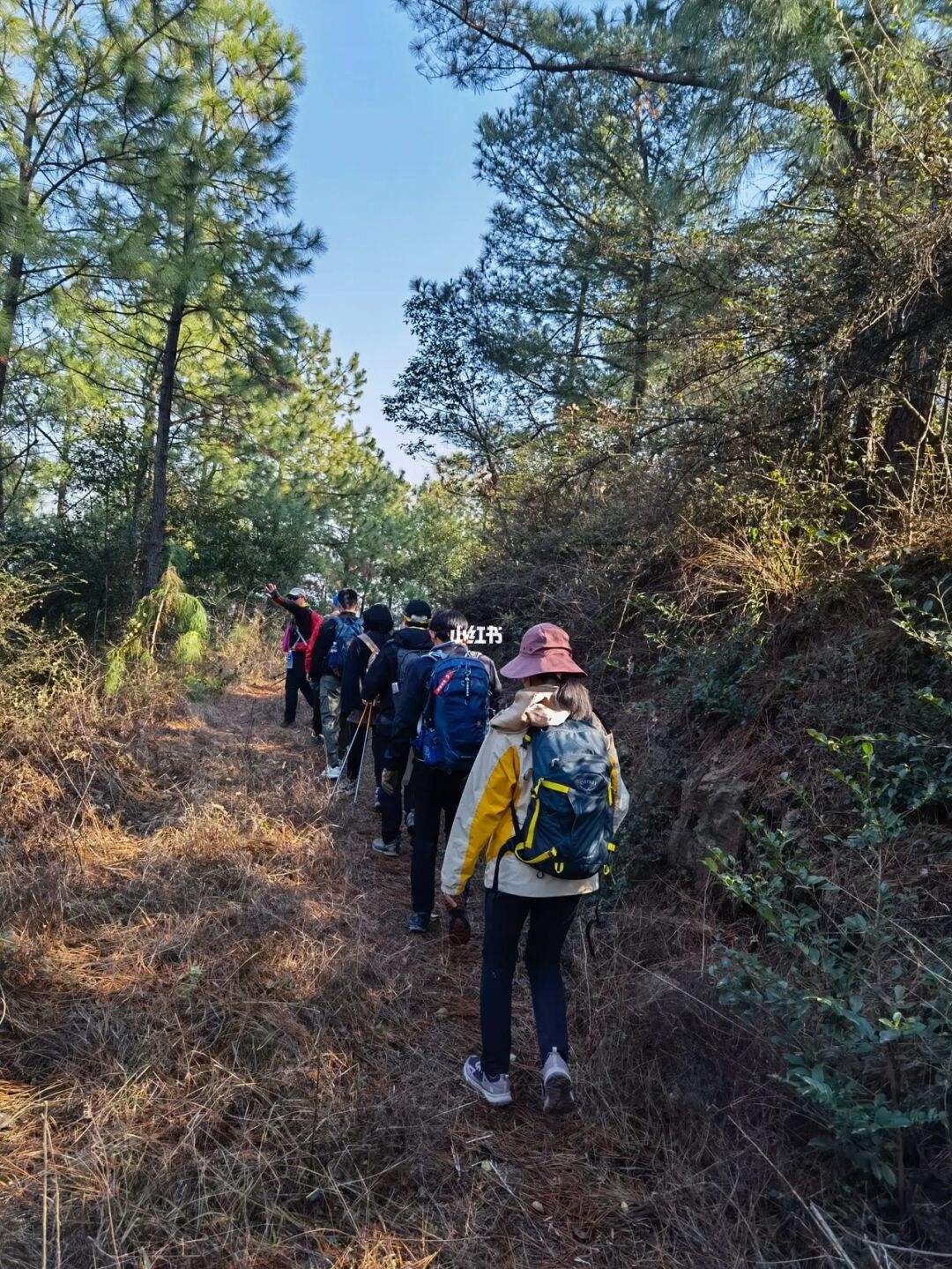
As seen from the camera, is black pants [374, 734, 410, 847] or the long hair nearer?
the long hair

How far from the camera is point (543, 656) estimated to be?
10.6 ft

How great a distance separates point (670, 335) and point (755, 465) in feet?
5.10

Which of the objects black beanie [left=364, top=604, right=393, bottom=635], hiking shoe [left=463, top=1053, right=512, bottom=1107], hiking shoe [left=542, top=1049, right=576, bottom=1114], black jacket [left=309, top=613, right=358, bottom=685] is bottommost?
hiking shoe [left=463, top=1053, right=512, bottom=1107]

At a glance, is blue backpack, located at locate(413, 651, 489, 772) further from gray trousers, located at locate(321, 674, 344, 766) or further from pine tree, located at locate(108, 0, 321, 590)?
pine tree, located at locate(108, 0, 321, 590)

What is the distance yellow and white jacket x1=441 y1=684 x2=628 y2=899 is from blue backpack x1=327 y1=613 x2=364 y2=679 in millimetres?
4918

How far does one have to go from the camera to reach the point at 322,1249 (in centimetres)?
232

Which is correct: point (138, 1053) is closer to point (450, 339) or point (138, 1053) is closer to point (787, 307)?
point (787, 307)

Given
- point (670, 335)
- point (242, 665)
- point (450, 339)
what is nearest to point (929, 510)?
point (670, 335)

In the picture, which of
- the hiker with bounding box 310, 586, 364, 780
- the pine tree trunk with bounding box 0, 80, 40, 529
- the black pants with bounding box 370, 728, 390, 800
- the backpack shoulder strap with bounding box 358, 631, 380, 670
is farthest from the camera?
the pine tree trunk with bounding box 0, 80, 40, 529

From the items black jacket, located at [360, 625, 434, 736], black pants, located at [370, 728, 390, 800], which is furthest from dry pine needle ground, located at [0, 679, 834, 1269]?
black jacket, located at [360, 625, 434, 736]

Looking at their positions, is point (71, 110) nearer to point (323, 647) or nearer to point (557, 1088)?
point (323, 647)

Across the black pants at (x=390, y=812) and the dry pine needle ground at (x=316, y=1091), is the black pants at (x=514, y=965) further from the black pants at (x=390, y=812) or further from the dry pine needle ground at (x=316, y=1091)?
the black pants at (x=390, y=812)

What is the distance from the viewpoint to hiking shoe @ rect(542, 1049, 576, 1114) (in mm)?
2967

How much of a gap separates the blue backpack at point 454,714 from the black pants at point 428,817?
112 millimetres
